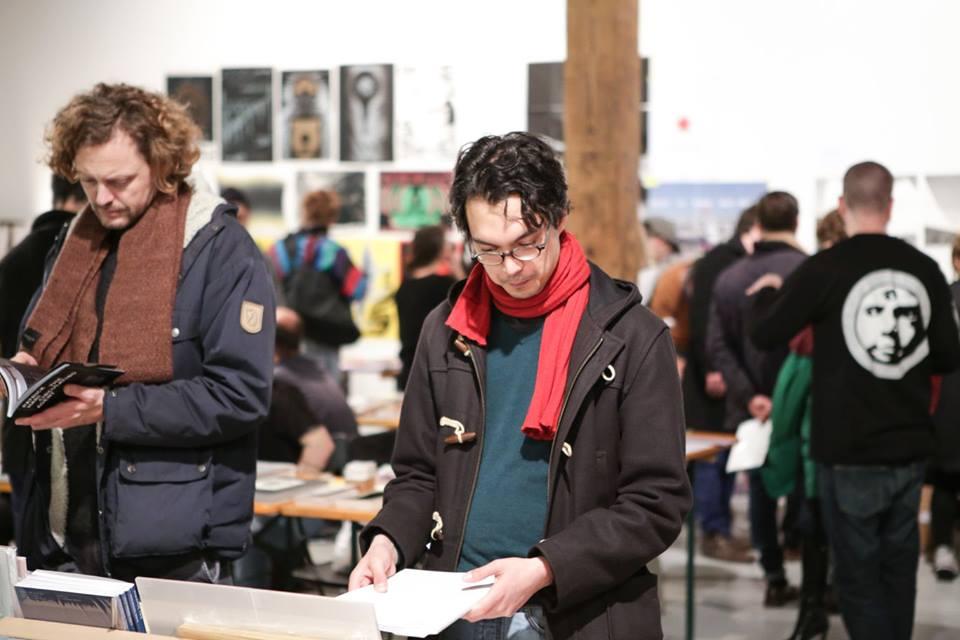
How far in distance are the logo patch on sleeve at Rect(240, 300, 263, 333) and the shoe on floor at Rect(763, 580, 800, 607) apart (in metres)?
3.85

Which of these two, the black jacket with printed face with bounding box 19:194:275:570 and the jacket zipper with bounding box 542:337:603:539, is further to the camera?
the black jacket with printed face with bounding box 19:194:275:570

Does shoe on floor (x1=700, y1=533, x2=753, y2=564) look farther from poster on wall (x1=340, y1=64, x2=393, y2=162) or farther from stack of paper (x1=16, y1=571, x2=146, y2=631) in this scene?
stack of paper (x1=16, y1=571, x2=146, y2=631)

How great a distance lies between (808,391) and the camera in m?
5.25

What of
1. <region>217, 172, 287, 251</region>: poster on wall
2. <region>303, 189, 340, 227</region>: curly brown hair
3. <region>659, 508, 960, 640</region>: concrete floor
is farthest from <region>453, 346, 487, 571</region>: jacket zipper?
<region>217, 172, 287, 251</region>: poster on wall

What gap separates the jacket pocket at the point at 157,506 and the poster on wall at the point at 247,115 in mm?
5754

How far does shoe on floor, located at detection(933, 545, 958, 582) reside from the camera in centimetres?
650

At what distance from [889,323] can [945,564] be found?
98.8 inches

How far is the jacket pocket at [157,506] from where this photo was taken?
281cm

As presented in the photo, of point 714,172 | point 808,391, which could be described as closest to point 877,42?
point 714,172

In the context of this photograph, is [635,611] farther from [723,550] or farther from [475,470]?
[723,550]

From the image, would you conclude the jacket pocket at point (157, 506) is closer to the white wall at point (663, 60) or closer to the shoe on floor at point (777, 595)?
the shoe on floor at point (777, 595)

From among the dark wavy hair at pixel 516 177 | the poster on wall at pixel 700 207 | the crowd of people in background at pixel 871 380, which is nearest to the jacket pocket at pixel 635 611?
the dark wavy hair at pixel 516 177

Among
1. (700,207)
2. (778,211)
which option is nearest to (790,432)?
(778,211)

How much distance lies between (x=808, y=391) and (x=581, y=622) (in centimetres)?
326
